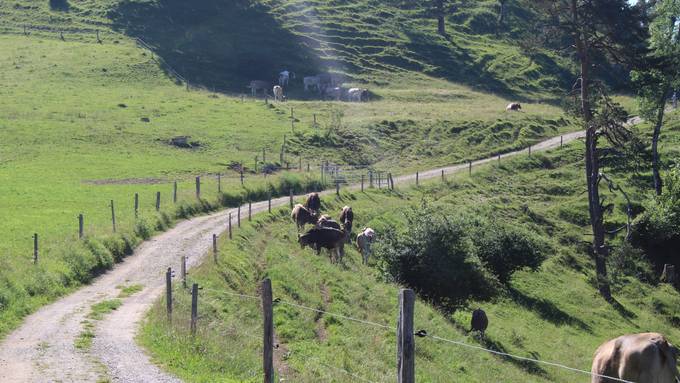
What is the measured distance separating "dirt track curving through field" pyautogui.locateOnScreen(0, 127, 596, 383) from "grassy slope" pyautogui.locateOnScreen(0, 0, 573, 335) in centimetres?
88

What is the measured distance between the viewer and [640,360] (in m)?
17.4

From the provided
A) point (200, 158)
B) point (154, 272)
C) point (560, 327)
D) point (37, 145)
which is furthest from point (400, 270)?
point (37, 145)

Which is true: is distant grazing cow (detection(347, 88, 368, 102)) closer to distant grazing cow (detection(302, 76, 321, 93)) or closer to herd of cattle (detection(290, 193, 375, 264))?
distant grazing cow (detection(302, 76, 321, 93))

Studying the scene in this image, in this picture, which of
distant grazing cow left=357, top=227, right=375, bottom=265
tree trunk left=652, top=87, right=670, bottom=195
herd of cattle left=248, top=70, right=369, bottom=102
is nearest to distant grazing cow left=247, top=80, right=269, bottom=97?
herd of cattle left=248, top=70, right=369, bottom=102

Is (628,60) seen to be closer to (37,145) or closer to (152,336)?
(152,336)

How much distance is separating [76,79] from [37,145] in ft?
84.0

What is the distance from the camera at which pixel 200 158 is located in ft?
205

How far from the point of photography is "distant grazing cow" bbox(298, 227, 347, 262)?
35.8 metres

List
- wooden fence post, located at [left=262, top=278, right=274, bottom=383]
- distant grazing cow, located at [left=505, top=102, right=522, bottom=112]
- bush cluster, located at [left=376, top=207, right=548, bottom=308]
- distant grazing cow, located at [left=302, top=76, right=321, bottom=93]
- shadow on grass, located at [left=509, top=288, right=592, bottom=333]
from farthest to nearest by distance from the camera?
distant grazing cow, located at [left=302, top=76, right=321, bottom=93]
distant grazing cow, located at [left=505, top=102, right=522, bottom=112]
shadow on grass, located at [left=509, top=288, right=592, bottom=333]
bush cluster, located at [left=376, top=207, right=548, bottom=308]
wooden fence post, located at [left=262, top=278, right=274, bottom=383]

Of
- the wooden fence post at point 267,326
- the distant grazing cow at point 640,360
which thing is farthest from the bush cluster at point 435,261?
the wooden fence post at point 267,326

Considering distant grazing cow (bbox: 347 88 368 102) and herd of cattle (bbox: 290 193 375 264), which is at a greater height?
distant grazing cow (bbox: 347 88 368 102)

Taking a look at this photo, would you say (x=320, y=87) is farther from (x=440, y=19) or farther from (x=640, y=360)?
(x=640, y=360)

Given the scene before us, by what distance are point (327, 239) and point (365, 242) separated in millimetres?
3195

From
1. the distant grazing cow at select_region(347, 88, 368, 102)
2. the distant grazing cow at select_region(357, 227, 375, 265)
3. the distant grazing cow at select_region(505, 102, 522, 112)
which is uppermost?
the distant grazing cow at select_region(347, 88, 368, 102)
